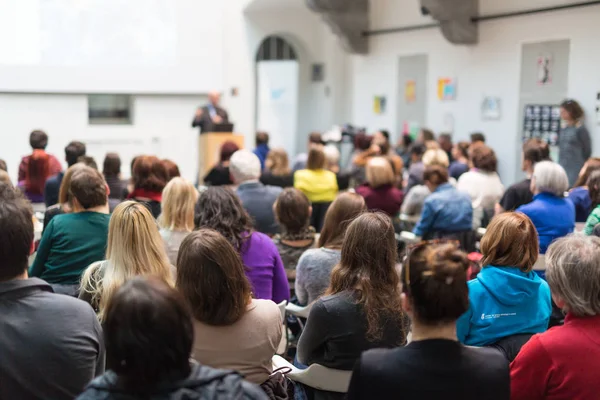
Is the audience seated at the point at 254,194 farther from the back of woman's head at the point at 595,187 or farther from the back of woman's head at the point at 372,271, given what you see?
the back of woman's head at the point at 372,271

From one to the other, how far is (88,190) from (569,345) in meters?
2.67

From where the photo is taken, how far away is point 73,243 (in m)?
3.94

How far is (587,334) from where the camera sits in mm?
2328

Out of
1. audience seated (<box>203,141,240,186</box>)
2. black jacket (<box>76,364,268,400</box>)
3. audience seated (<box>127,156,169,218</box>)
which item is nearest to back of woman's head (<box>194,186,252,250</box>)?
audience seated (<box>127,156,169,218</box>)

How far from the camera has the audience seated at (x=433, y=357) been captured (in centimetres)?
189

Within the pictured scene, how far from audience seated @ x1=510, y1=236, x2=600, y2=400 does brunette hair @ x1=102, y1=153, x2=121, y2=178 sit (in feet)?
15.0

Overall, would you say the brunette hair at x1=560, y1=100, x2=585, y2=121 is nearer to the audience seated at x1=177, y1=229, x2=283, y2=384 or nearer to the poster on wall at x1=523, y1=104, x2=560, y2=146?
the poster on wall at x1=523, y1=104, x2=560, y2=146

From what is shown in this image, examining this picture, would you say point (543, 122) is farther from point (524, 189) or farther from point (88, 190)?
point (88, 190)

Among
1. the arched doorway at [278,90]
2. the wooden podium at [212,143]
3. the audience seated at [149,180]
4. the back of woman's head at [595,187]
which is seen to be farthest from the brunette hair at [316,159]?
the arched doorway at [278,90]

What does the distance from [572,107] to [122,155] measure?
7.54 m

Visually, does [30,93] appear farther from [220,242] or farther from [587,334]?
[587,334]

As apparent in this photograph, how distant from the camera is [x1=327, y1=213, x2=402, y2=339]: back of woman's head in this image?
108 inches

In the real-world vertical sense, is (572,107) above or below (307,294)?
above

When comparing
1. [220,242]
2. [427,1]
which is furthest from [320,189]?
[427,1]
